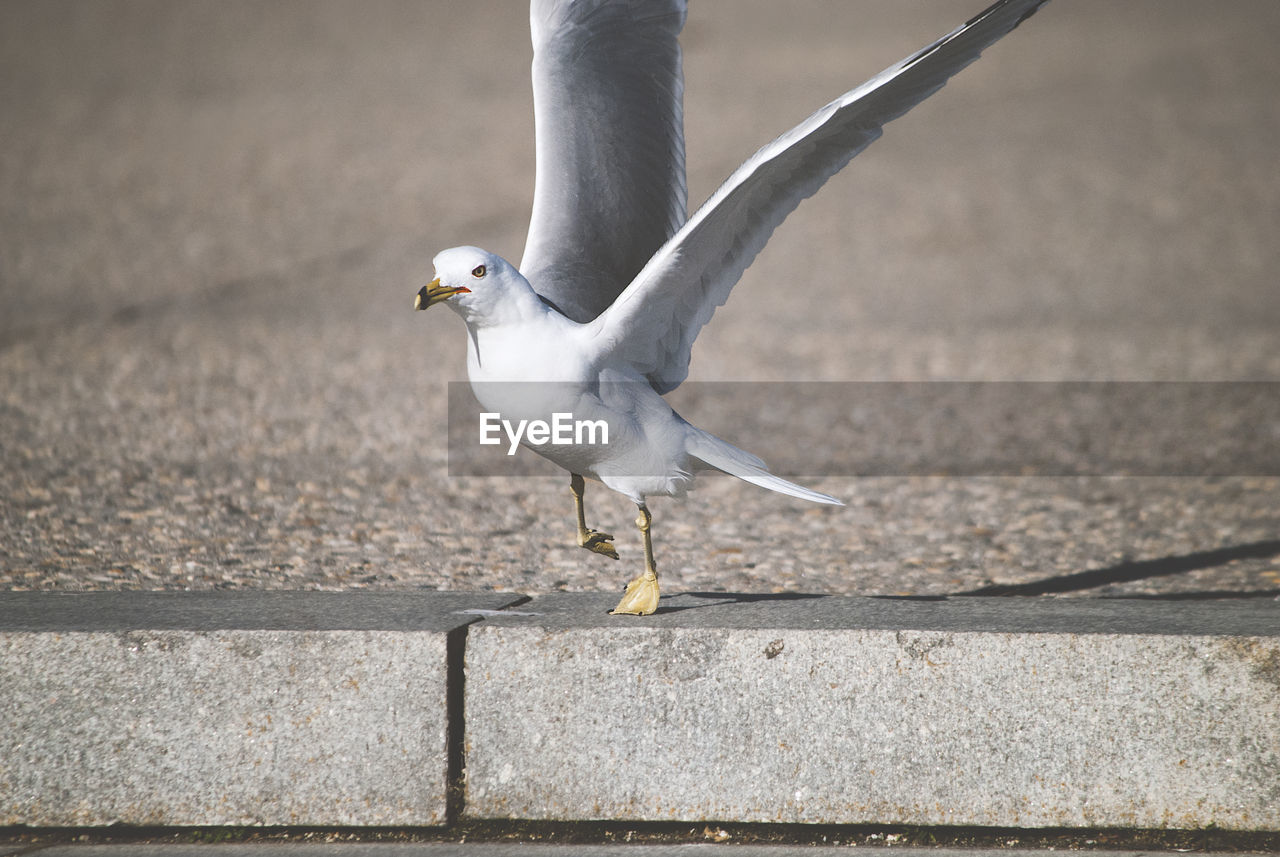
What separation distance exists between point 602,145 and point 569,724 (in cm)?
150

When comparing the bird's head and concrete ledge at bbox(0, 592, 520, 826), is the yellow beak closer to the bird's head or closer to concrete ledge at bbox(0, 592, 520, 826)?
the bird's head

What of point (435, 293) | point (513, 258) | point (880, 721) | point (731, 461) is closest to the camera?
point (435, 293)

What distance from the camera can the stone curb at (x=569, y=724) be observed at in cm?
305

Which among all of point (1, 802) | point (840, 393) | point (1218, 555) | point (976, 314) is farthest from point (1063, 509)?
point (976, 314)

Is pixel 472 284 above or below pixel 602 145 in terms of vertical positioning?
below

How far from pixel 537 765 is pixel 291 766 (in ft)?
1.86

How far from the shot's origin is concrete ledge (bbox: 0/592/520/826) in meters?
3.10

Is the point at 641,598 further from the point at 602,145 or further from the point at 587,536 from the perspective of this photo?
the point at 602,145

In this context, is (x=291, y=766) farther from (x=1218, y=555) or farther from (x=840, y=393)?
(x=840, y=393)

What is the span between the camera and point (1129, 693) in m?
3.03

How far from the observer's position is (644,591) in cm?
328

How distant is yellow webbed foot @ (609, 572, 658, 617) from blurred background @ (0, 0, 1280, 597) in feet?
4.89

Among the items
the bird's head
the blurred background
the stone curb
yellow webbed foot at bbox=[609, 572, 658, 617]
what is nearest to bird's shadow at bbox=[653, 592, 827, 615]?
yellow webbed foot at bbox=[609, 572, 658, 617]

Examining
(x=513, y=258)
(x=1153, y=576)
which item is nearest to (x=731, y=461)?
(x=1153, y=576)
